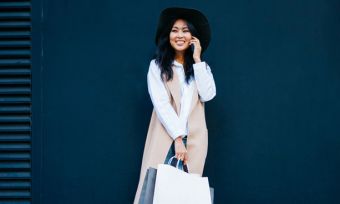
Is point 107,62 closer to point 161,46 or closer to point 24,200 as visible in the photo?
point 161,46

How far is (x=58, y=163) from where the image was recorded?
14.9 feet

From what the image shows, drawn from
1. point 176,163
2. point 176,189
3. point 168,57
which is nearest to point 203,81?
point 168,57

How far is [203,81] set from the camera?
12.7ft

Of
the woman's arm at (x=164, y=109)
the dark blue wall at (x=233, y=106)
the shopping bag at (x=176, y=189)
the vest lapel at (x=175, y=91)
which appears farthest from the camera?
the dark blue wall at (x=233, y=106)

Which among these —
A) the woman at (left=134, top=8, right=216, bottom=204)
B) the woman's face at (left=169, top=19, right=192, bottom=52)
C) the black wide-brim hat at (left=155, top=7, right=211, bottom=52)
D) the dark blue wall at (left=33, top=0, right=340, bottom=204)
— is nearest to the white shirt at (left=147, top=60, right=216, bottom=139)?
the woman at (left=134, top=8, right=216, bottom=204)

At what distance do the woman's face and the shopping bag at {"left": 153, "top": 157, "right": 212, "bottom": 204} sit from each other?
993 millimetres

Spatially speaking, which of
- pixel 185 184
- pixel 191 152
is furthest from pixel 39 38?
pixel 185 184

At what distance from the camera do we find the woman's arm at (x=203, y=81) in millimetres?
3854

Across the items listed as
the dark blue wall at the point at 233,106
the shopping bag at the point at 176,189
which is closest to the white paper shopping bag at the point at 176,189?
the shopping bag at the point at 176,189

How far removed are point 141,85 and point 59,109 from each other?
2.39 feet

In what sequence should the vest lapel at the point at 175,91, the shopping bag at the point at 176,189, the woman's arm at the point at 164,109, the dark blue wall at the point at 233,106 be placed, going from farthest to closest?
the dark blue wall at the point at 233,106 < the vest lapel at the point at 175,91 < the woman's arm at the point at 164,109 < the shopping bag at the point at 176,189

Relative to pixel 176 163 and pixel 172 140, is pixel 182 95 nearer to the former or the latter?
pixel 172 140

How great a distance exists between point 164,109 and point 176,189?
2.14 feet

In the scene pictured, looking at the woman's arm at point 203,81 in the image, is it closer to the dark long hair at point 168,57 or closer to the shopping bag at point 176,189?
the dark long hair at point 168,57
